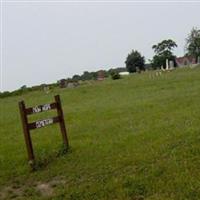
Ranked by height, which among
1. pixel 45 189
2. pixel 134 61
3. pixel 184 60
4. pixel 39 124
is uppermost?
pixel 39 124

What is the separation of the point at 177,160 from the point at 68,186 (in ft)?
6.47

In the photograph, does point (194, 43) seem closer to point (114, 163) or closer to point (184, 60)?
point (184, 60)

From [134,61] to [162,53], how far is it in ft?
33.5

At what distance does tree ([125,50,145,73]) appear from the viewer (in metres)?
90.4

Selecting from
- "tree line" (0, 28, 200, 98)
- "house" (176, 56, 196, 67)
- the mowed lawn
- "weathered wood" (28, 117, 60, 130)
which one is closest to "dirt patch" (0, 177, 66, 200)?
the mowed lawn

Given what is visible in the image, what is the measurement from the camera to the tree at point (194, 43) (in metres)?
99.0

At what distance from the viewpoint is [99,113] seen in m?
18.5

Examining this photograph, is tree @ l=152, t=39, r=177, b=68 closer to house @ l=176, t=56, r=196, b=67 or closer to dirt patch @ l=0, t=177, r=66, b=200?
house @ l=176, t=56, r=196, b=67

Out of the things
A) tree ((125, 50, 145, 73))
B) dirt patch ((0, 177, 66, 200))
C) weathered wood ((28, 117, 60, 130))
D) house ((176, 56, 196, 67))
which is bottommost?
house ((176, 56, 196, 67))

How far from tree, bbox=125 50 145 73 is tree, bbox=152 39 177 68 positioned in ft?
13.9

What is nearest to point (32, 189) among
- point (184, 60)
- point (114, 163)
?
point (114, 163)

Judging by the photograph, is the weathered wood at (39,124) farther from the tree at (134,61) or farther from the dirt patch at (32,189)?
the tree at (134,61)

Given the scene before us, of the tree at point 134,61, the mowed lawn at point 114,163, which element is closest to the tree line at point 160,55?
the tree at point 134,61

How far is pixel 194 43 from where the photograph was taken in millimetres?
99750
